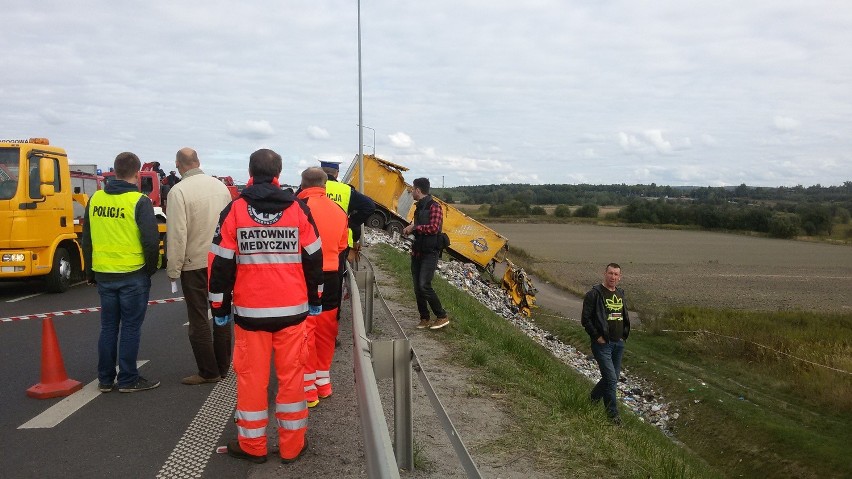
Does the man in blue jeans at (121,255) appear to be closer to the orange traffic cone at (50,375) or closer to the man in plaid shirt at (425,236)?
the orange traffic cone at (50,375)

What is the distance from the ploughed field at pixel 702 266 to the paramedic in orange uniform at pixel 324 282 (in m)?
26.1

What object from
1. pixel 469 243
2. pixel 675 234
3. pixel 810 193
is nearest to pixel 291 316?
pixel 469 243

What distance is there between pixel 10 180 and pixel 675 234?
80.2 m

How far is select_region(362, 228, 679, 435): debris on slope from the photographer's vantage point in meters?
13.6

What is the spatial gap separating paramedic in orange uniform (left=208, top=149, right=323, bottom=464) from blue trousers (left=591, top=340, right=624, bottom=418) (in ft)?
16.7

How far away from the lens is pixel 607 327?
27.5ft

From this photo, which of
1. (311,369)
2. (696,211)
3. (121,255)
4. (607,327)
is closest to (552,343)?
(607,327)

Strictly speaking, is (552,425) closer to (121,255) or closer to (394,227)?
(121,255)

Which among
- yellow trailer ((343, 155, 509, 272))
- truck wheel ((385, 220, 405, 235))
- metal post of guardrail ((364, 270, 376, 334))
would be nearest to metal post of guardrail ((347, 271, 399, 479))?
metal post of guardrail ((364, 270, 376, 334))

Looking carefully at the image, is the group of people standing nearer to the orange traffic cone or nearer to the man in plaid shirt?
the orange traffic cone

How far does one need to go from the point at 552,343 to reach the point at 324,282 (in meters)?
14.5

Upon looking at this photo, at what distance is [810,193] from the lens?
17000cm

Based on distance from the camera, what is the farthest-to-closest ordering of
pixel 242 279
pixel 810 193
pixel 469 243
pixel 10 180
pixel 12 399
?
pixel 810 193 < pixel 469 243 < pixel 10 180 < pixel 12 399 < pixel 242 279

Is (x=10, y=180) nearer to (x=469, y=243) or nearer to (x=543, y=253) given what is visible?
(x=469, y=243)
